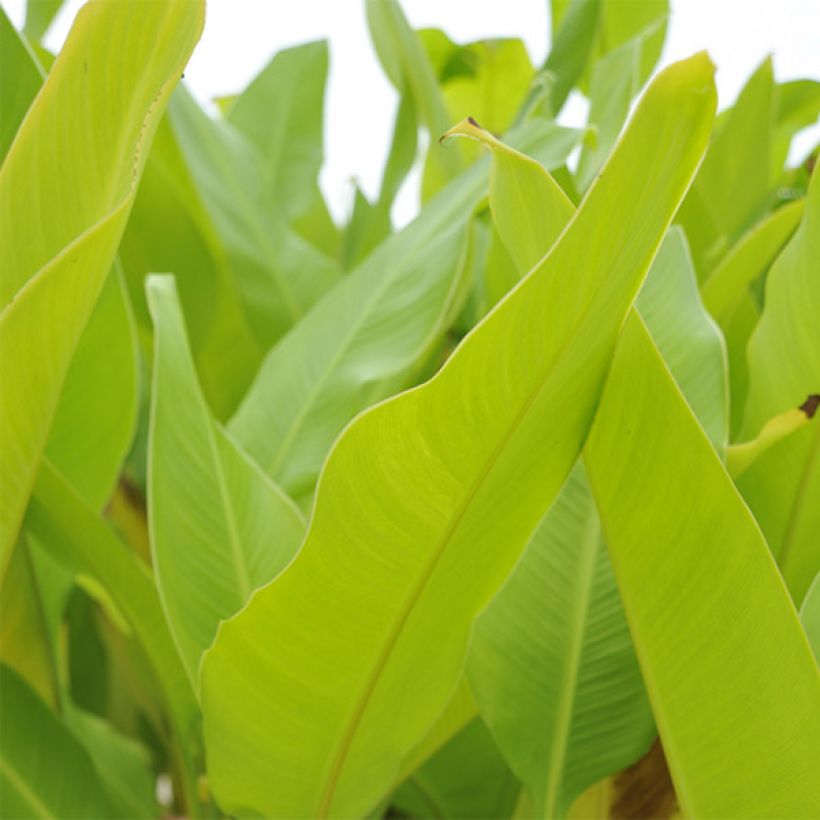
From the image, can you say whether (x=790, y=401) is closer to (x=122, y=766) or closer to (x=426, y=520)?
(x=426, y=520)

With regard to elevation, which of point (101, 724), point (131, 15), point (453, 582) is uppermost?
point (131, 15)

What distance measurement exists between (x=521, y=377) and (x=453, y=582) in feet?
0.24

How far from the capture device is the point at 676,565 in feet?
0.89

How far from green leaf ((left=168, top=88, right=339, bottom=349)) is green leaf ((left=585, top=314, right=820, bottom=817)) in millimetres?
327

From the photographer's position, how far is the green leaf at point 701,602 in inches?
10.2

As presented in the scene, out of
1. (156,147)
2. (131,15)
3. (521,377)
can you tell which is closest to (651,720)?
(521,377)

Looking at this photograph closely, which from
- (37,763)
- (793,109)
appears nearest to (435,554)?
(37,763)

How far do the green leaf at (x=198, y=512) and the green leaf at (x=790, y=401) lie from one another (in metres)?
0.17

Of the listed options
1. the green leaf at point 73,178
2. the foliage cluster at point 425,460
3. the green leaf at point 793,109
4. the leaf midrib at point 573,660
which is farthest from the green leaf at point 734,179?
the green leaf at point 73,178

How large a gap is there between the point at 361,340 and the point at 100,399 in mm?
112

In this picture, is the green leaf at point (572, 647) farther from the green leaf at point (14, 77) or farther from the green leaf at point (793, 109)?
the green leaf at point (793, 109)

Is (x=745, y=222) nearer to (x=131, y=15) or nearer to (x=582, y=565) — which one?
(x=582, y=565)

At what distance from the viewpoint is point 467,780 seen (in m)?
0.44

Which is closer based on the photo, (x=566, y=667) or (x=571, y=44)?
(x=566, y=667)
